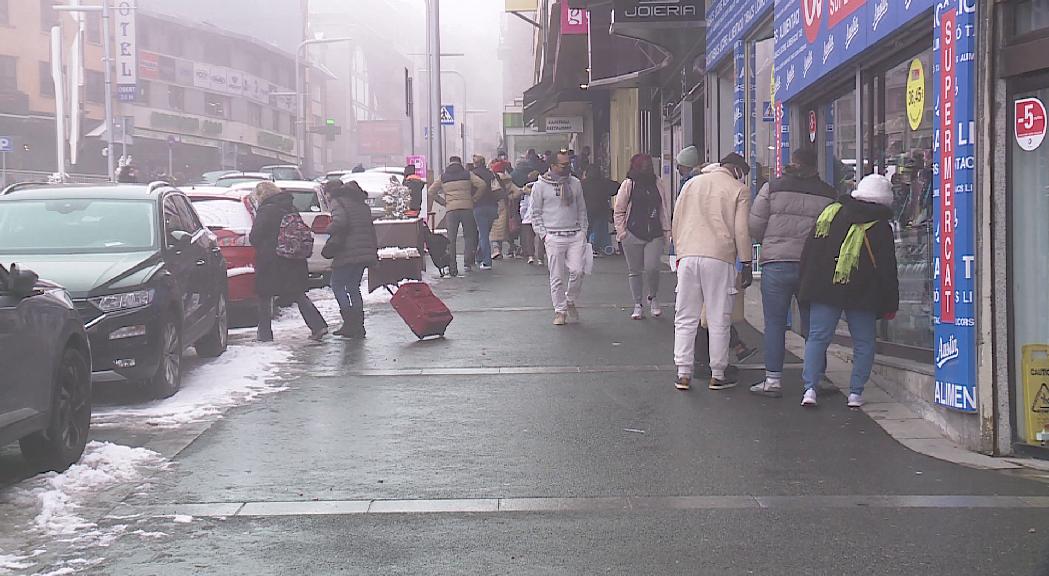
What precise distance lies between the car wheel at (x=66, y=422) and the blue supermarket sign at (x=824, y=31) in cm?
549

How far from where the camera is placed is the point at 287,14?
3546 inches

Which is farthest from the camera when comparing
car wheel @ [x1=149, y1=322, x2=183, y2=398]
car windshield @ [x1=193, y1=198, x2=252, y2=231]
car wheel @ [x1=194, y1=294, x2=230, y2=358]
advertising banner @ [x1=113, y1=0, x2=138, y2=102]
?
advertising banner @ [x1=113, y1=0, x2=138, y2=102]

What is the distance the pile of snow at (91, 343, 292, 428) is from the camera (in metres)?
8.77

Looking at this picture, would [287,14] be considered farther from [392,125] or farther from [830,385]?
[830,385]

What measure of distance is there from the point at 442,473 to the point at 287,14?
86880 mm

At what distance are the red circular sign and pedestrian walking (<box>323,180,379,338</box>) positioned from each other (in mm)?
4519

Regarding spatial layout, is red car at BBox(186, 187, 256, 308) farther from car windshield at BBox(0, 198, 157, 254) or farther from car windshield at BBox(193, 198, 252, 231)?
car windshield at BBox(0, 198, 157, 254)

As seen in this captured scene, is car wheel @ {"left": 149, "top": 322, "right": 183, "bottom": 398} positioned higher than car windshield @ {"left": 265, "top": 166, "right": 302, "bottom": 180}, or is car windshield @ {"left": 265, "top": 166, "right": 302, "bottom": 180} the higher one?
car windshield @ {"left": 265, "top": 166, "right": 302, "bottom": 180}

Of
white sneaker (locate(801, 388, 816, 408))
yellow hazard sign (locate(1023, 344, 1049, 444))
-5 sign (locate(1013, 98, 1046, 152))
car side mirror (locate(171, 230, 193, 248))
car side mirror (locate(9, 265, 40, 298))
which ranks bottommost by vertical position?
white sneaker (locate(801, 388, 816, 408))

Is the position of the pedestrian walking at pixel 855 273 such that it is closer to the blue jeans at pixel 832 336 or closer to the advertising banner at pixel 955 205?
the blue jeans at pixel 832 336

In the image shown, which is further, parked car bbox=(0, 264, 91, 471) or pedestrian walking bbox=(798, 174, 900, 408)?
pedestrian walking bbox=(798, 174, 900, 408)

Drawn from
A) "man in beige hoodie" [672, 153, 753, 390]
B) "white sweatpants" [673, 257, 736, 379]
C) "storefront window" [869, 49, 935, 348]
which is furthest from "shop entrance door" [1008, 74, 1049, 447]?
"white sweatpants" [673, 257, 736, 379]

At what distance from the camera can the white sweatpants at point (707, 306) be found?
937 centimetres

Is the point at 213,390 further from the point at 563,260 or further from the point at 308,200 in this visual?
the point at 308,200
